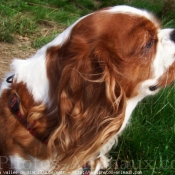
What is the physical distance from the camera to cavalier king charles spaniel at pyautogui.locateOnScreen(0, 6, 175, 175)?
7.49 feet

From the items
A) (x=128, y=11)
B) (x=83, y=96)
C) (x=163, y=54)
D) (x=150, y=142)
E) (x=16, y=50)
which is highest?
(x=128, y=11)

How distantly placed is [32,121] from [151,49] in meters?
0.84

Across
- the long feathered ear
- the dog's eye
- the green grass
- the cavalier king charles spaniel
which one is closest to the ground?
the green grass

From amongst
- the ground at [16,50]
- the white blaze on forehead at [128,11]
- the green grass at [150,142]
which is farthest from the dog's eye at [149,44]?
the ground at [16,50]

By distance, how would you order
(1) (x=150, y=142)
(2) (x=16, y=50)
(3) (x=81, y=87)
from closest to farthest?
(3) (x=81, y=87), (1) (x=150, y=142), (2) (x=16, y=50)

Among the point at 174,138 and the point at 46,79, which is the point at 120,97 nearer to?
the point at 46,79

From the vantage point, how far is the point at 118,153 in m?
3.23

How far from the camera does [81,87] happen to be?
7.46 ft

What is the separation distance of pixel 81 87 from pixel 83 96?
0.18ft

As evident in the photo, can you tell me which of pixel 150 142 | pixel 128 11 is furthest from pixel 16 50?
pixel 128 11

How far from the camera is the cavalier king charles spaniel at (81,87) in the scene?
7.49 feet

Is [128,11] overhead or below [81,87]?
overhead

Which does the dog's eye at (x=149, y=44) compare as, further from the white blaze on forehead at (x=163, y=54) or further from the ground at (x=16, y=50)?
the ground at (x=16, y=50)

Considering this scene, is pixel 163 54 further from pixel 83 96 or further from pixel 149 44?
pixel 83 96
